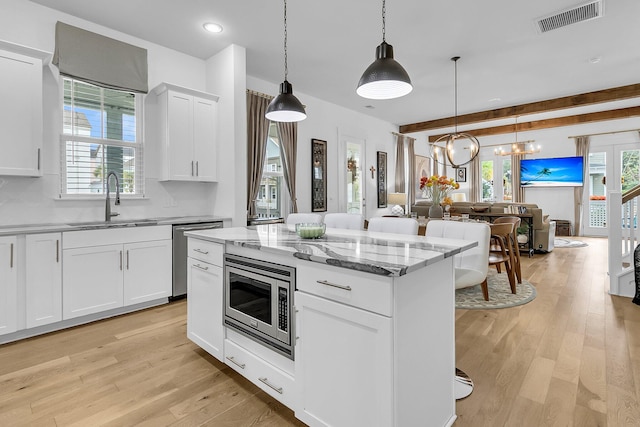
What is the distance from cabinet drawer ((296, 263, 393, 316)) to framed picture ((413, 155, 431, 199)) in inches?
299

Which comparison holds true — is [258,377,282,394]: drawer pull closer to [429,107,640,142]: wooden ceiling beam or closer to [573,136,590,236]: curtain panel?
[429,107,640,142]: wooden ceiling beam

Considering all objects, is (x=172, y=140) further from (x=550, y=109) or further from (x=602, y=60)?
(x=550, y=109)

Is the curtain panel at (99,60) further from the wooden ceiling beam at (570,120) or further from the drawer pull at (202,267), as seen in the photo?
the wooden ceiling beam at (570,120)

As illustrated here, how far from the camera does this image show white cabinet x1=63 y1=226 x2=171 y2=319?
9.18 ft

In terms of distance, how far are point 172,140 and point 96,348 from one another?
220 cm

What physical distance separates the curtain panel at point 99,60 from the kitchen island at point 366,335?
8.95ft

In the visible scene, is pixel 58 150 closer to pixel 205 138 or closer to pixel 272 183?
pixel 205 138

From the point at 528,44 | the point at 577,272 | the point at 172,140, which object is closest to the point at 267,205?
the point at 172,140

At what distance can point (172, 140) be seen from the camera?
3.67 m

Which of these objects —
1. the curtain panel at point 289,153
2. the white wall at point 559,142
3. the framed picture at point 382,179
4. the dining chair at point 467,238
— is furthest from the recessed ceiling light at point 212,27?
the white wall at point 559,142

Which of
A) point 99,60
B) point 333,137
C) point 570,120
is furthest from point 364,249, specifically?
point 570,120

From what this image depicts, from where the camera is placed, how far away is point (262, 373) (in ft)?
5.91

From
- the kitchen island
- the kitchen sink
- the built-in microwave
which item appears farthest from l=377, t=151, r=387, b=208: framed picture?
the built-in microwave

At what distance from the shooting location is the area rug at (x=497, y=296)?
3.28m
